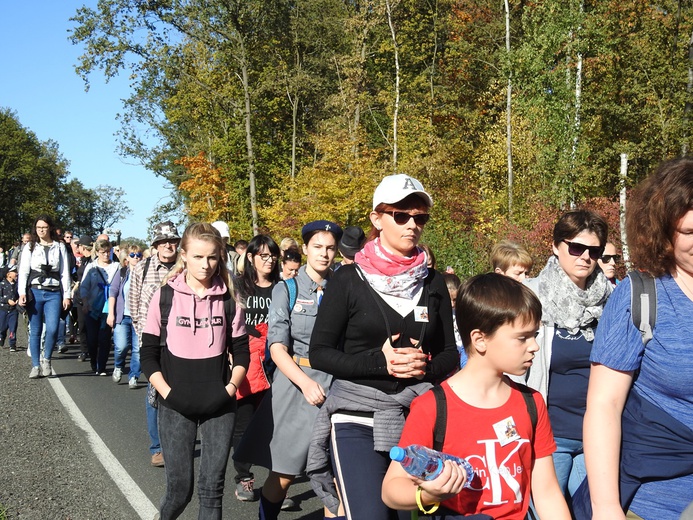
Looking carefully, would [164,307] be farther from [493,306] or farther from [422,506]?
[422,506]

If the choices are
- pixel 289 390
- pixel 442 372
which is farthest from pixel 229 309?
pixel 442 372

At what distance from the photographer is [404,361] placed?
3502 millimetres

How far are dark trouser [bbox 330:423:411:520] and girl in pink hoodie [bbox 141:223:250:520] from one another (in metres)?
1.22

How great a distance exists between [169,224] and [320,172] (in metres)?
25.2

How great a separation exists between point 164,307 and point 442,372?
191 centimetres

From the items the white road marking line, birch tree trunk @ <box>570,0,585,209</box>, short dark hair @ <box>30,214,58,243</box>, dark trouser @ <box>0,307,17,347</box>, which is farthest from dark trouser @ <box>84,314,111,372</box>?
birch tree trunk @ <box>570,0,585,209</box>

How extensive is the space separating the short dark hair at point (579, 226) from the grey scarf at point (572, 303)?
22 centimetres

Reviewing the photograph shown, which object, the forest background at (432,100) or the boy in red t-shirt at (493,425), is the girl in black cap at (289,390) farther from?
the forest background at (432,100)

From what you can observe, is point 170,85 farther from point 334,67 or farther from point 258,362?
point 258,362

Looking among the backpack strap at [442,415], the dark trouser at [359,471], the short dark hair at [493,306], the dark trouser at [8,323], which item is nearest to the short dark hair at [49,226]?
the dark trouser at [8,323]

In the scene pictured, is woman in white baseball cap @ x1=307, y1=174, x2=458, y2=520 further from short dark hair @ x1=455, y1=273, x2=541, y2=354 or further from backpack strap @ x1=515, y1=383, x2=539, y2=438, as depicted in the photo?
backpack strap @ x1=515, y1=383, x2=539, y2=438

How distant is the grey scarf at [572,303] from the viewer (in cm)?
453

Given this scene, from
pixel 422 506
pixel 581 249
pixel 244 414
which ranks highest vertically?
pixel 581 249

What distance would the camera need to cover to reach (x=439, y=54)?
132 feet
